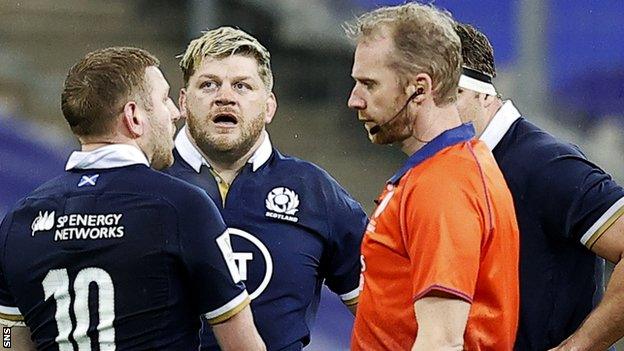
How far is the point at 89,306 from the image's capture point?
2264 mm

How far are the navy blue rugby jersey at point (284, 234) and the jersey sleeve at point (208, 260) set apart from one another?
658mm

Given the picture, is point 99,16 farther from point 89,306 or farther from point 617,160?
point 89,306

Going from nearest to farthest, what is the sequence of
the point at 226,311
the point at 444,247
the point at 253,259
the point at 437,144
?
the point at 444,247 → the point at 437,144 → the point at 226,311 → the point at 253,259

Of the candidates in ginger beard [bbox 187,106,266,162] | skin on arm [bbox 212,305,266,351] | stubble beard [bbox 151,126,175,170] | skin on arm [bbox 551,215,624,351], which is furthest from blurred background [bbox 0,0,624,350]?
skin on arm [bbox 212,305,266,351]

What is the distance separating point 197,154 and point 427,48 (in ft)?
3.54

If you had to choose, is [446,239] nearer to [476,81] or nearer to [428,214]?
[428,214]

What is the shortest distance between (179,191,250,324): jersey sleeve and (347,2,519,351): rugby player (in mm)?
259

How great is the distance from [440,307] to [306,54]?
2.90 meters

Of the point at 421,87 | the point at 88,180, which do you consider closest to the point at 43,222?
the point at 88,180

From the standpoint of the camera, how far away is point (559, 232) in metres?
2.59

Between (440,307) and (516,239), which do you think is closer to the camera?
(440,307)

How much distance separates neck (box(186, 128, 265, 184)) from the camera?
10.3 ft

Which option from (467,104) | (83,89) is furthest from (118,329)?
(467,104)

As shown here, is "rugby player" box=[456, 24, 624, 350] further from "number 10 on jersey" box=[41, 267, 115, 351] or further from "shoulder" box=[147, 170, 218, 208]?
"number 10 on jersey" box=[41, 267, 115, 351]
